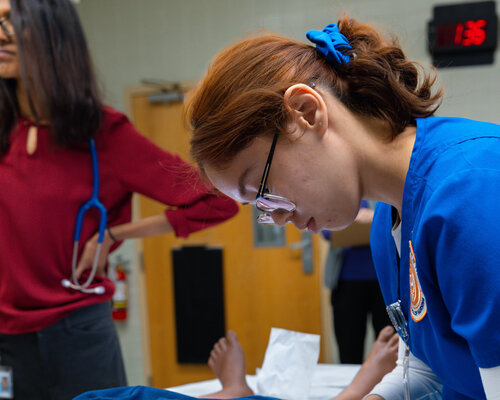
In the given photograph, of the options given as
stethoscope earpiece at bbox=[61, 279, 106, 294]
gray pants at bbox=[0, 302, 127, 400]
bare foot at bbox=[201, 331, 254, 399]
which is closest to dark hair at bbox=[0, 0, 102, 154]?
stethoscope earpiece at bbox=[61, 279, 106, 294]

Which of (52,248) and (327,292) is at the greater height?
(52,248)

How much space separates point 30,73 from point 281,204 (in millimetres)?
887

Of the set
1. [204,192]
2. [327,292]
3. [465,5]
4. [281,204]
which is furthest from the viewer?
[327,292]

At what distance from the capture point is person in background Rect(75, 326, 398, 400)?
107cm

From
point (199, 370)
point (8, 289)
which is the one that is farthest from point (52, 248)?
point (199, 370)

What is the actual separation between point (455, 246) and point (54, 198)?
1090mm

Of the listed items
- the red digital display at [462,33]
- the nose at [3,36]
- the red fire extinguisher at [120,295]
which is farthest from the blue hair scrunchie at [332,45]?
the red fire extinguisher at [120,295]

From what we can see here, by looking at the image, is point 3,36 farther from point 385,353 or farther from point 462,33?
point 462,33

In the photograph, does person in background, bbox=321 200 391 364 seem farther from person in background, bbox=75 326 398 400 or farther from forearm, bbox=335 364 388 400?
forearm, bbox=335 364 388 400

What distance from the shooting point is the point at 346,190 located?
864 mm

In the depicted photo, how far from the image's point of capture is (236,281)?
12.3 feet

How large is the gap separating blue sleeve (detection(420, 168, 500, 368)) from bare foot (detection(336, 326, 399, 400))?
89 cm

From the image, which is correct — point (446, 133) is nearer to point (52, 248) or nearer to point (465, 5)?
point (52, 248)

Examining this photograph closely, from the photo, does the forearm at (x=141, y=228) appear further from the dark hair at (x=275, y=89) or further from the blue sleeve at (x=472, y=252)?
the blue sleeve at (x=472, y=252)
